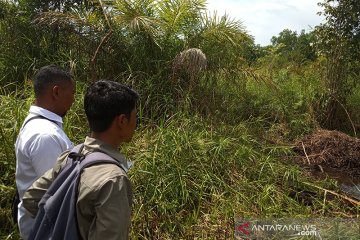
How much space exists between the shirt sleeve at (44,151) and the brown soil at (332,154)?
386cm

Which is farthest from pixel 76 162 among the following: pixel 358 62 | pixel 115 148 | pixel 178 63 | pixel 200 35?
pixel 358 62

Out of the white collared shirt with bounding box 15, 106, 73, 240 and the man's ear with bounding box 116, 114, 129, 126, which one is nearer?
the man's ear with bounding box 116, 114, 129, 126


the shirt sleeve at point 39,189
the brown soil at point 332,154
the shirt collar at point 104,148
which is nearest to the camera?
the shirt collar at point 104,148

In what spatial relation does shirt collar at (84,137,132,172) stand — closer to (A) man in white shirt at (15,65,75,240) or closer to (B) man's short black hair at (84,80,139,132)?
(B) man's short black hair at (84,80,139,132)

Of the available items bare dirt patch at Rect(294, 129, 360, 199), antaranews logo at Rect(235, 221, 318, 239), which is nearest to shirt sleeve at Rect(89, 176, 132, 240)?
antaranews logo at Rect(235, 221, 318, 239)

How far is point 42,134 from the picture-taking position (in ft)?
5.95

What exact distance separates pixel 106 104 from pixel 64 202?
1.17ft

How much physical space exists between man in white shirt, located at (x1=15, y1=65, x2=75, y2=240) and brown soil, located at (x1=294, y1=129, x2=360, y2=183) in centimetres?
373

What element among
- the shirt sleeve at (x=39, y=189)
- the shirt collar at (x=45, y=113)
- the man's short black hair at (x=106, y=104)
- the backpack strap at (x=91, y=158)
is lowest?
the shirt sleeve at (x=39, y=189)

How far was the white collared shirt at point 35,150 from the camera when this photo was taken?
5.88ft

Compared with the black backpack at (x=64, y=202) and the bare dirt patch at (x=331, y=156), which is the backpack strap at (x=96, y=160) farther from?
the bare dirt patch at (x=331, y=156)

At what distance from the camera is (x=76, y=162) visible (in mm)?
1352

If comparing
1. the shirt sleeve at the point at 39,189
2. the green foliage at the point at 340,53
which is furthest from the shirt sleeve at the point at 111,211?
the green foliage at the point at 340,53

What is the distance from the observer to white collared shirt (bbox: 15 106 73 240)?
5.88 ft
